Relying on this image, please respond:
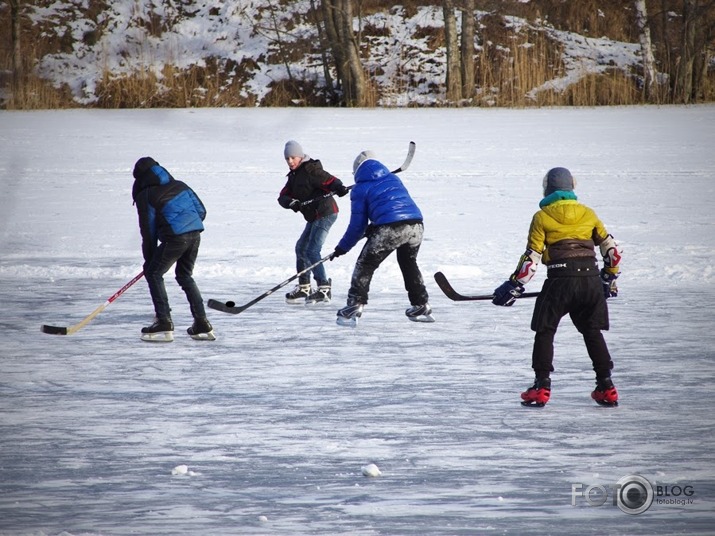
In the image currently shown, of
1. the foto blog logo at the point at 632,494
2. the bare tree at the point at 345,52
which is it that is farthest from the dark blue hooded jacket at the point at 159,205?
the bare tree at the point at 345,52

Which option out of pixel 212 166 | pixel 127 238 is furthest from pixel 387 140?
pixel 127 238

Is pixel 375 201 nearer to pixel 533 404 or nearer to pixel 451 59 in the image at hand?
pixel 533 404

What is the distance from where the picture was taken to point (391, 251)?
21.6ft

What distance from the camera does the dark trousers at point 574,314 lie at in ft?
14.9

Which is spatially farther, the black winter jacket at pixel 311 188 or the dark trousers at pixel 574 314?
the black winter jacket at pixel 311 188

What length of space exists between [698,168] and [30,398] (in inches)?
436

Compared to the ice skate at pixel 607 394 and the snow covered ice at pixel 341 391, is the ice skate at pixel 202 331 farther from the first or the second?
the ice skate at pixel 607 394

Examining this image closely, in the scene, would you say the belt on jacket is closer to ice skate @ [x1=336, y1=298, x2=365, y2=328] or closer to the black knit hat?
ice skate @ [x1=336, y1=298, x2=365, y2=328]

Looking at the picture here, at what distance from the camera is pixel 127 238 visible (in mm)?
10398

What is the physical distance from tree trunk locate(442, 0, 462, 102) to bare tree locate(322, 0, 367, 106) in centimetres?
208

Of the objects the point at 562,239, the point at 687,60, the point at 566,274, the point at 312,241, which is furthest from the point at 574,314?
the point at 687,60

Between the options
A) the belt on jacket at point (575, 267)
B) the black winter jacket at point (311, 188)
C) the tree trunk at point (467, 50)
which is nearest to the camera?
the belt on jacket at point (575, 267)

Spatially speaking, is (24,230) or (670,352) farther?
(24,230)

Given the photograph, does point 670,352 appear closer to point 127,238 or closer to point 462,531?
point 462,531
